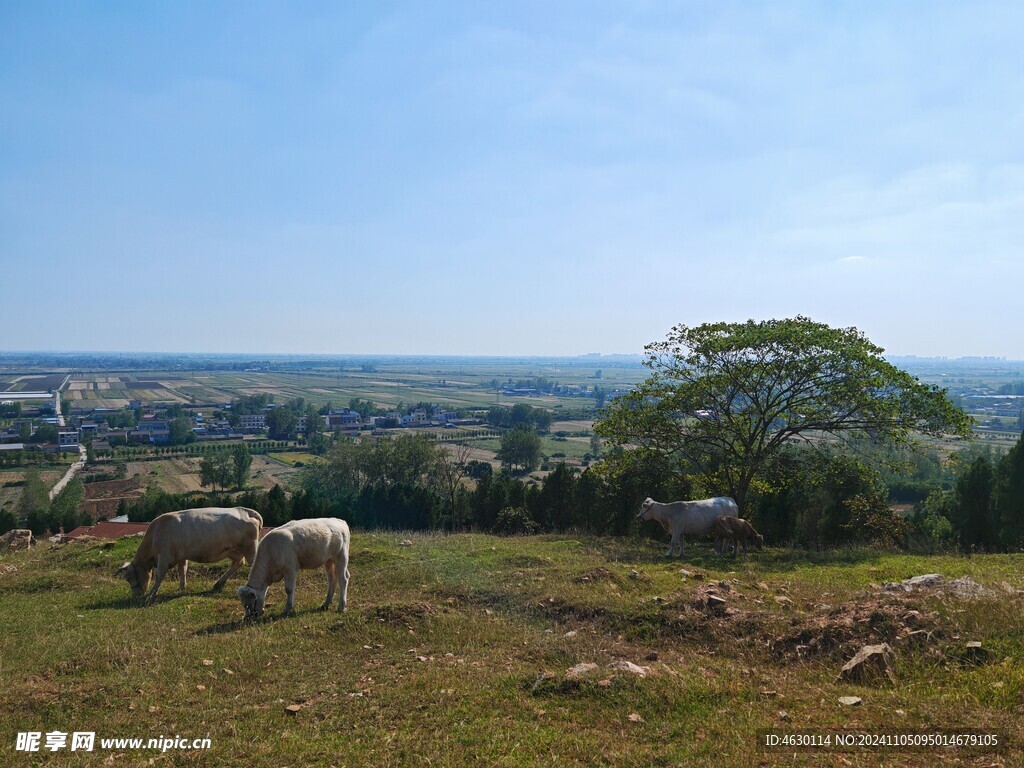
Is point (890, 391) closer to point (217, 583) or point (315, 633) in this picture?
point (315, 633)

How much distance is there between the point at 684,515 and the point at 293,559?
10750 millimetres

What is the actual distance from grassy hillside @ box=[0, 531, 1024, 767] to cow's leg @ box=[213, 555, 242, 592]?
1.23 ft

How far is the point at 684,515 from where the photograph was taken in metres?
17.7

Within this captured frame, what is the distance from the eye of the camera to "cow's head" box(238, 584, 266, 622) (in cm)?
1112

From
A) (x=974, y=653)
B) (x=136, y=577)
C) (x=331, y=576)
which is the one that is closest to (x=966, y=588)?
(x=974, y=653)

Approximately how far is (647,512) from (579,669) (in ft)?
35.5

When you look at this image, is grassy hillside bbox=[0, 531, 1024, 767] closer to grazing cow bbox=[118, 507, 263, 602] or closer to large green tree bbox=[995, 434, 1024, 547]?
grazing cow bbox=[118, 507, 263, 602]

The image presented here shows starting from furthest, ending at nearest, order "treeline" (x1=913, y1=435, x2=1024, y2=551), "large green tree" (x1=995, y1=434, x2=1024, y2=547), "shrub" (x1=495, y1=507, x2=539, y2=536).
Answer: "shrub" (x1=495, y1=507, x2=539, y2=536)
"treeline" (x1=913, y1=435, x2=1024, y2=551)
"large green tree" (x1=995, y1=434, x2=1024, y2=547)

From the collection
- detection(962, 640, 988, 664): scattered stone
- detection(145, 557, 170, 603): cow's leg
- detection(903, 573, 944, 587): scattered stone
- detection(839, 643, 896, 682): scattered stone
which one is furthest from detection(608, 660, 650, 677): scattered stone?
detection(145, 557, 170, 603): cow's leg

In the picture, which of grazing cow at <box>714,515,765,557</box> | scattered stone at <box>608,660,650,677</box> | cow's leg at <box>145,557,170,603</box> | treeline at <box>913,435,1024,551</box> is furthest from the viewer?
treeline at <box>913,435,1024,551</box>

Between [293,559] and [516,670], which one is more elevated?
[293,559]

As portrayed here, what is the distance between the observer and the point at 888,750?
567 centimetres

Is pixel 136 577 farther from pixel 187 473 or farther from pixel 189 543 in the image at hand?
pixel 187 473

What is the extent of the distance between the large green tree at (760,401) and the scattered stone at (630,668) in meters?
13.8
